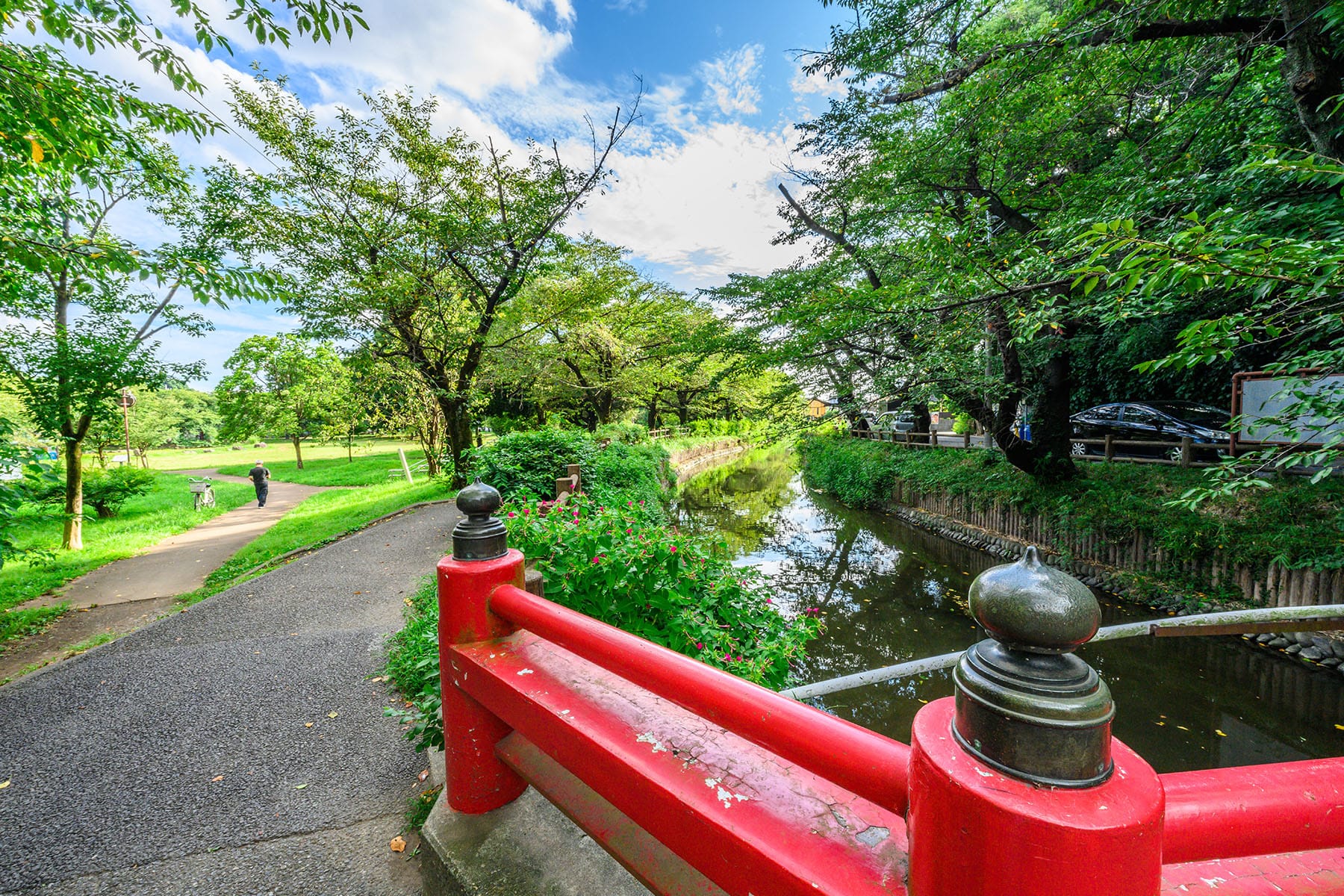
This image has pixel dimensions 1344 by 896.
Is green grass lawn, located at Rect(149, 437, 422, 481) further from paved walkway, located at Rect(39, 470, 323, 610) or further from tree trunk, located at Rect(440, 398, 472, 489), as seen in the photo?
tree trunk, located at Rect(440, 398, 472, 489)

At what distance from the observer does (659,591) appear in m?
3.48

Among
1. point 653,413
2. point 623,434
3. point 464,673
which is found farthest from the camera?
point 653,413

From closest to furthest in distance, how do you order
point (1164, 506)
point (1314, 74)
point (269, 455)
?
point (1314, 74) < point (1164, 506) < point (269, 455)

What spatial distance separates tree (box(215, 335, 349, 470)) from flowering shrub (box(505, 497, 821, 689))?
25024mm

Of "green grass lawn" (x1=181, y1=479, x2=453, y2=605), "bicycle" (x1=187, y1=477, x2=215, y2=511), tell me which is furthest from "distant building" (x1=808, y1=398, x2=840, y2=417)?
"bicycle" (x1=187, y1=477, x2=215, y2=511)

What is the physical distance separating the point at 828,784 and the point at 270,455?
144ft

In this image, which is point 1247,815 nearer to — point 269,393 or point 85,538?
point 85,538

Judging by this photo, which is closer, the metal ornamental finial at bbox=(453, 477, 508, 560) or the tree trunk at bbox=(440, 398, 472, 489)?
the metal ornamental finial at bbox=(453, 477, 508, 560)

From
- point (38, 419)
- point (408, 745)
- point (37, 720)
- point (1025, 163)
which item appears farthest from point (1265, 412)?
point (38, 419)

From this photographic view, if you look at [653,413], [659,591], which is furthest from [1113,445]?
[653,413]

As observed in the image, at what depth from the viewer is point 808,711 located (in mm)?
974

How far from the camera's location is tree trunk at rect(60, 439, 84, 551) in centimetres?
856

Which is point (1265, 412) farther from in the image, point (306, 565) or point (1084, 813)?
point (306, 565)

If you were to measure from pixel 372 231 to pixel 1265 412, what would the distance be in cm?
1615
